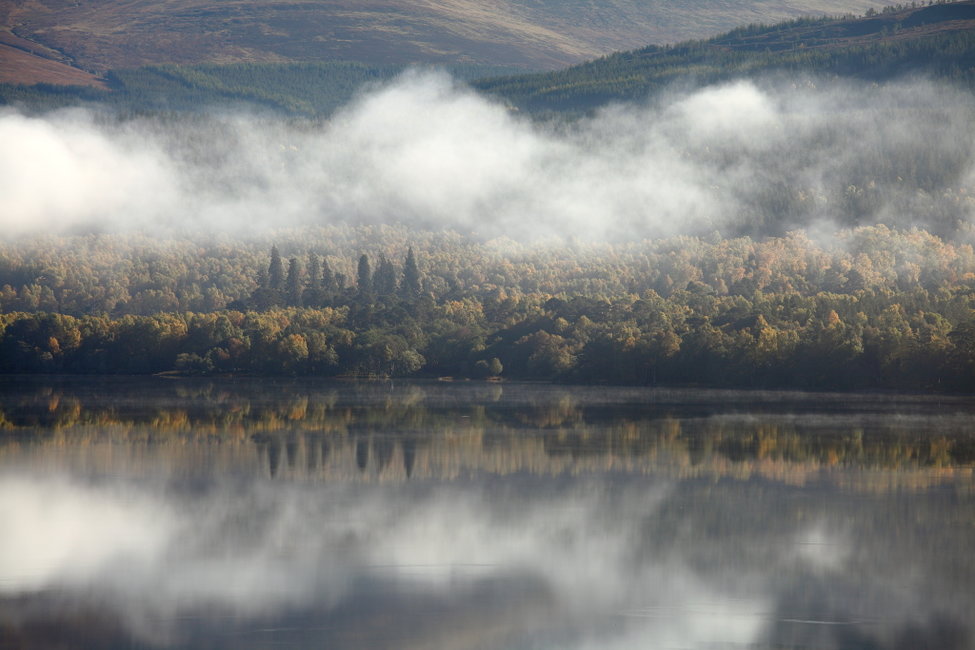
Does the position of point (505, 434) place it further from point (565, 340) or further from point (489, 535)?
point (565, 340)

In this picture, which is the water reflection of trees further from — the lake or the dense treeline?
the dense treeline

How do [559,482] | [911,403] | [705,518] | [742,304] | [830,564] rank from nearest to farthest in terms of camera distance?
1. [830,564]
2. [705,518]
3. [559,482]
4. [911,403]
5. [742,304]

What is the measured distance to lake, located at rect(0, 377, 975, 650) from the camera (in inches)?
1256

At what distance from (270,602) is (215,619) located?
1.95 m

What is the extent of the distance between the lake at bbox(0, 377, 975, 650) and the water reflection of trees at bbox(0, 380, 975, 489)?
1.22ft

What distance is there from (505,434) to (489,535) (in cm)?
3155

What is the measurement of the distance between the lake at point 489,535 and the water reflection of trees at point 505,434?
1.22 feet

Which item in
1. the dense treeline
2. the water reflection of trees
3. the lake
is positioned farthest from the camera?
the dense treeline

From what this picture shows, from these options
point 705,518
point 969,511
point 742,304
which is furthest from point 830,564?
point 742,304

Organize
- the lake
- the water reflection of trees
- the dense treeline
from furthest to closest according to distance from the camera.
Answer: the dense treeline < the water reflection of trees < the lake

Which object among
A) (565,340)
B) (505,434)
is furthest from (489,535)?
(565,340)

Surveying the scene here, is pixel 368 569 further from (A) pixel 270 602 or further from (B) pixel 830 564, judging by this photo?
(B) pixel 830 564

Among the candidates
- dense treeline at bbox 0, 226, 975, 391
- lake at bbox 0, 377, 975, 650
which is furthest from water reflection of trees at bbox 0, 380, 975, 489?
dense treeline at bbox 0, 226, 975, 391

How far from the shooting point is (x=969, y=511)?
153 feet
